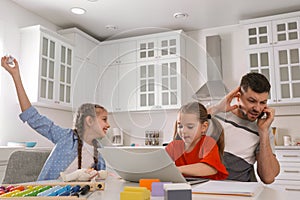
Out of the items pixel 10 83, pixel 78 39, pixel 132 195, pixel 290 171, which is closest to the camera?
pixel 132 195

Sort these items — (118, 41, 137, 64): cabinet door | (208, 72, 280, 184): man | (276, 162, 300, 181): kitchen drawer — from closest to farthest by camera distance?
(118, 41, 137, 64): cabinet door → (208, 72, 280, 184): man → (276, 162, 300, 181): kitchen drawer

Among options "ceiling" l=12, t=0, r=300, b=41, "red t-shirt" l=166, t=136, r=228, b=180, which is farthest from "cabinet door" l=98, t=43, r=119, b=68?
"ceiling" l=12, t=0, r=300, b=41

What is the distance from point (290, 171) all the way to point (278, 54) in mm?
1227

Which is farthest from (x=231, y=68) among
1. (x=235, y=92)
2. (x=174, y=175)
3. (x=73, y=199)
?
(x=73, y=199)

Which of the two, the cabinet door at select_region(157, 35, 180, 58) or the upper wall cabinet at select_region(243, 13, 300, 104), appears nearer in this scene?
the cabinet door at select_region(157, 35, 180, 58)

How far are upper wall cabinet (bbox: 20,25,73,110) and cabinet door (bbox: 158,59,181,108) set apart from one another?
246cm

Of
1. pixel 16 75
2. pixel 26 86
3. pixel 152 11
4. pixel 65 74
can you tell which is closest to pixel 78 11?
pixel 65 74

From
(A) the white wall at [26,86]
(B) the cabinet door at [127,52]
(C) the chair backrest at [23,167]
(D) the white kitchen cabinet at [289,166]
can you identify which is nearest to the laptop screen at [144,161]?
(B) the cabinet door at [127,52]

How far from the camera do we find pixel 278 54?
3.28 metres

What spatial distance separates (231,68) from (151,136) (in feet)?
10.7

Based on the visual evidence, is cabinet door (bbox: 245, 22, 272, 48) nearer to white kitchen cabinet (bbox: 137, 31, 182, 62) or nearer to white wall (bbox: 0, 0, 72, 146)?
white wall (bbox: 0, 0, 72, 146)

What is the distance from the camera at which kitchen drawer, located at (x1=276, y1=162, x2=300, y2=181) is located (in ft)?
9.45

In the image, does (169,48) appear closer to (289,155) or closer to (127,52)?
(127,52)

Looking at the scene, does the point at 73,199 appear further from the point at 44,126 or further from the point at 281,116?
the point at 281,116
